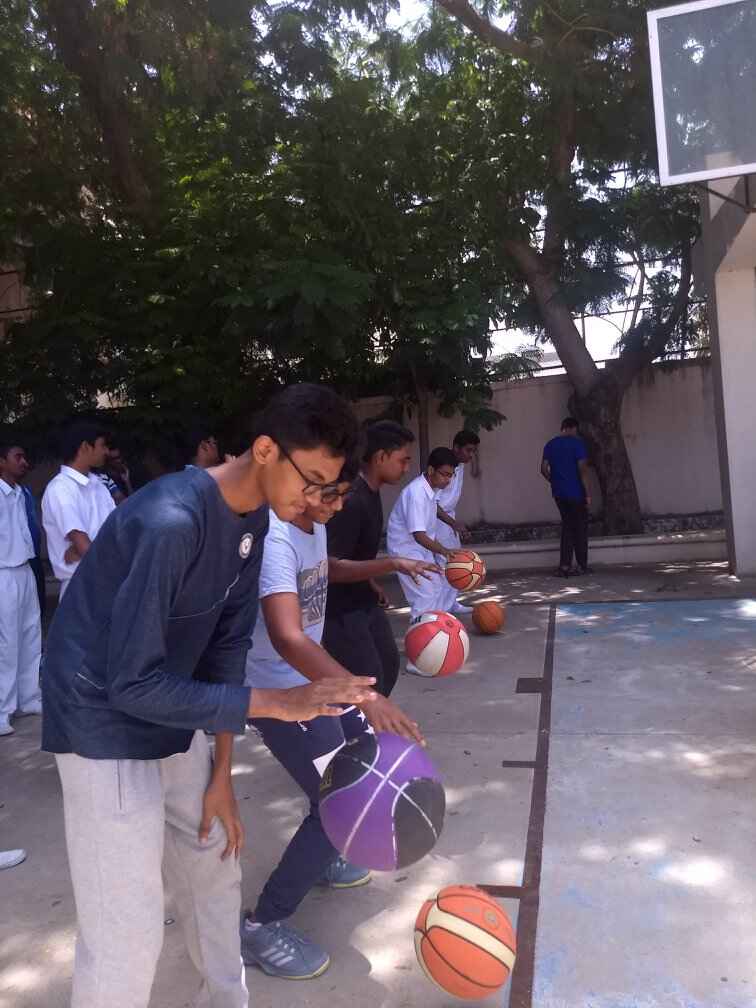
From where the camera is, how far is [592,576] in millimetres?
10422

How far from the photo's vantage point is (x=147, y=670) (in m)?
1.85

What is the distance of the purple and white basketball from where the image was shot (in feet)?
8.00

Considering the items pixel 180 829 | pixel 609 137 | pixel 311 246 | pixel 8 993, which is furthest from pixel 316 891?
pixel 609 137

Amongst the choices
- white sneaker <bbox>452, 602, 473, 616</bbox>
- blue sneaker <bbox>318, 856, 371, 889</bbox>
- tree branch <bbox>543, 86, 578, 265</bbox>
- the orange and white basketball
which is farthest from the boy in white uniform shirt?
tree branch <bbox>543, 86, 578, 265</bbox>

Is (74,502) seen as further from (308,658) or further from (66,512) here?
(308,658)

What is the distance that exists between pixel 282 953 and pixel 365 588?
1543mm

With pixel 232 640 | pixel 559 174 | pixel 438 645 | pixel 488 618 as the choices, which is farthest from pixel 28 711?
pixel 559 174

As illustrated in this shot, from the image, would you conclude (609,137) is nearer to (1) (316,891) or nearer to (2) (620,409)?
(2) (620,409)

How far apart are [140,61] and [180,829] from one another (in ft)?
28.7

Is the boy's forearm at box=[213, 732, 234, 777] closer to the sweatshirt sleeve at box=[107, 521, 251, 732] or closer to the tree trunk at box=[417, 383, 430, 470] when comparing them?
the sweatshirt sleeve at box=[107, 521, 251, 732]

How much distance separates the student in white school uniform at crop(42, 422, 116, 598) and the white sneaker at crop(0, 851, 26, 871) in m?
1.51

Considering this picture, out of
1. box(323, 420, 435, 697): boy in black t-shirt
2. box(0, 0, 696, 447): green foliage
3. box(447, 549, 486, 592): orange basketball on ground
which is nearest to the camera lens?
box(323, 420, 435, 697): boy in black t-shirt

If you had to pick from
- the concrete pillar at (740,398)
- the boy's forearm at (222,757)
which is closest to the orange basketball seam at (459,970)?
the boy's forearm at (222,757)

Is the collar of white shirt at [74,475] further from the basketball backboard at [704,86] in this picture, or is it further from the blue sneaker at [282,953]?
the basketball backboard at [704,86]
